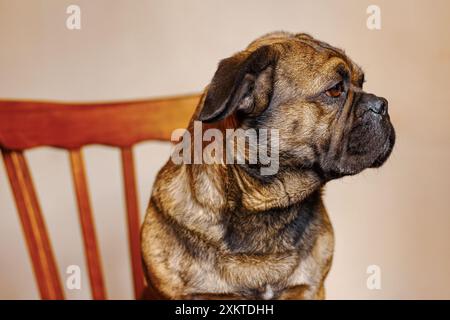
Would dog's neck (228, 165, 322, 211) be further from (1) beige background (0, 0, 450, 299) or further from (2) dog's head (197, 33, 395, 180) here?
(1) beige background (0, 0, 450, 299)

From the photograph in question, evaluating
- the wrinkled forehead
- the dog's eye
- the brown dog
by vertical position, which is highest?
the wrinkled forehead

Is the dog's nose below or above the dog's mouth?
above

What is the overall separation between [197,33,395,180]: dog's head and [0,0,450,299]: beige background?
0.96ft

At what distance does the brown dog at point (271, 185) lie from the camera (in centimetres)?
85

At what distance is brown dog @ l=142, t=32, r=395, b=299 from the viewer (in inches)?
33.4

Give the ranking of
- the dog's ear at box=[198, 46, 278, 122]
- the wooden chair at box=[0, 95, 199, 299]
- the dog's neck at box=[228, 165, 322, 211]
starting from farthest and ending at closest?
the wooden chair at box=[0, 95, 199, 299]
the dog's neck at box=[228, 165, 322, 211]
the dog's ear at box=[198, 46, 278, 122]

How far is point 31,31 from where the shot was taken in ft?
4.08

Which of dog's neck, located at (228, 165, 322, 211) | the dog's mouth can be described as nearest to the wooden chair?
dog's neck, located at (228, 165, 322, 211)

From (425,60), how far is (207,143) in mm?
520

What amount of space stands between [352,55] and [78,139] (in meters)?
0.53

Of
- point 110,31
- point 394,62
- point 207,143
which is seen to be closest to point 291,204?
point 207,143

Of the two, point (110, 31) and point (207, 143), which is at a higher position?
point (110, 31)

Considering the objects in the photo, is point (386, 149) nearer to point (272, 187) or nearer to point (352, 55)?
point (272, 187)
